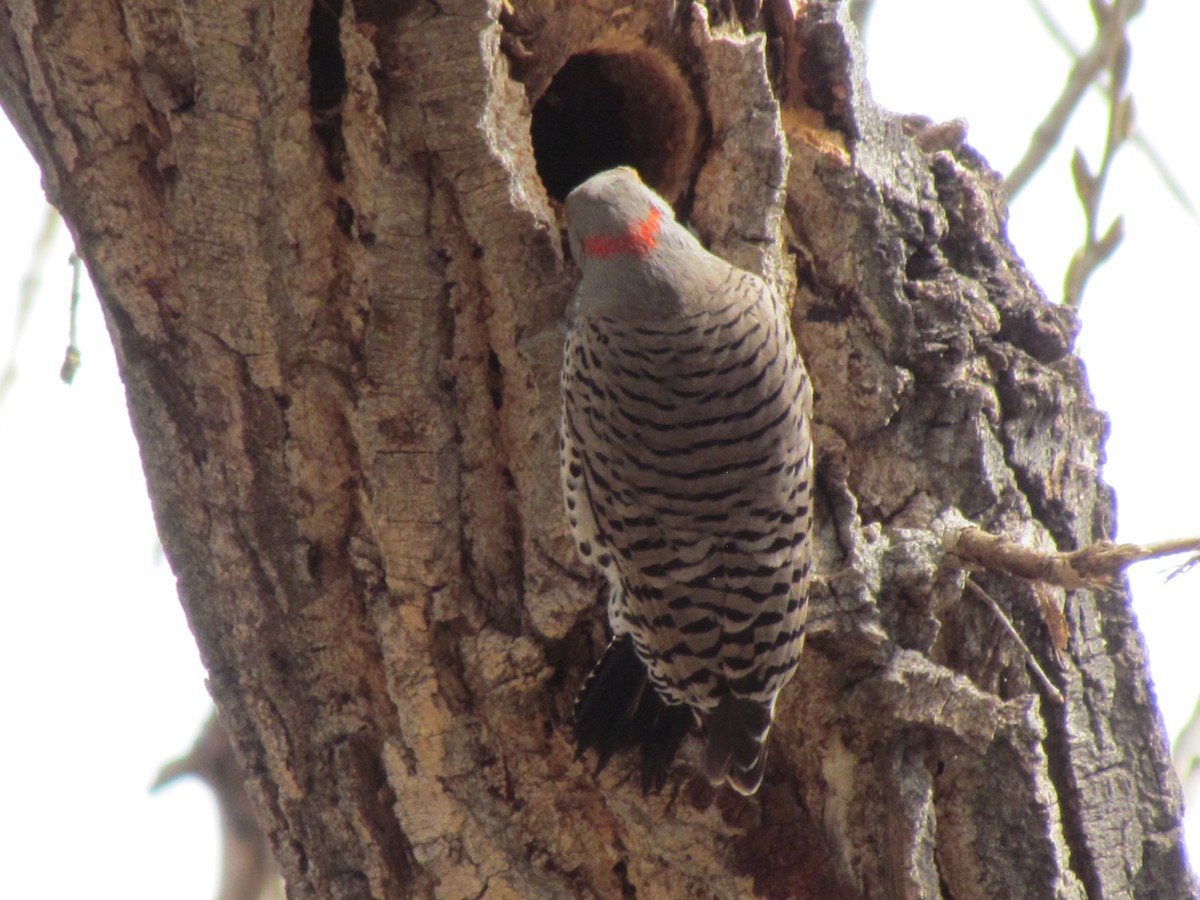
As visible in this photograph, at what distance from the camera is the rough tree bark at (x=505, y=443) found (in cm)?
218

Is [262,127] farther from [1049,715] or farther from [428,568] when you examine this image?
[1049,715]

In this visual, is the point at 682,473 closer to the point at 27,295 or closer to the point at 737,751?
the point at 737,751

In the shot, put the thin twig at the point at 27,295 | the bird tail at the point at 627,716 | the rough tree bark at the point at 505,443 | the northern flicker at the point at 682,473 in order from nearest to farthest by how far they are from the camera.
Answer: the rough tree bark at the point at 505,443 → the bird tail at the point at 627,716 → the northern flicker at the point at 682,473 → the thin twig at the point at 27,295

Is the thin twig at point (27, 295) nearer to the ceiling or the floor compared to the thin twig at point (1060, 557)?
nearer to the ceiling

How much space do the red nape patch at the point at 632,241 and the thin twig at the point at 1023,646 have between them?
1.01 metres

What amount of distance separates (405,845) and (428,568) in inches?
21.7

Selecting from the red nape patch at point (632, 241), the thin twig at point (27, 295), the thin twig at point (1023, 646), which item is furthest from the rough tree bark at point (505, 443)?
the thin twig at point (27, 295)

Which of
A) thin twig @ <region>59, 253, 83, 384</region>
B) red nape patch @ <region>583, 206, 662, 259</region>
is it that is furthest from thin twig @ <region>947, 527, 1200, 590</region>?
thin twig @ <region>59, 253, 83, 384</region>

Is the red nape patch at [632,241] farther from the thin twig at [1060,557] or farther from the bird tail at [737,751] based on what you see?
the bird tail at [737,751]

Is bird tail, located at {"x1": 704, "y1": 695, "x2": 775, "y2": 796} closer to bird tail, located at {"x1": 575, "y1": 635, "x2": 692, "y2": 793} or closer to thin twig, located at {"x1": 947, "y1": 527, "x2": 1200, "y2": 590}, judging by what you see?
bird tail, located at {"x1": 575, "y1": 635, "x2": 692, "y2": 793}

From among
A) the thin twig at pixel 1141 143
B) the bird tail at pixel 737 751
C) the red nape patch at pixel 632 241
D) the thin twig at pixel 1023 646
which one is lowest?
the bird tail at pixel 737 751

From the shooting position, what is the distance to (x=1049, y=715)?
9.14 ft

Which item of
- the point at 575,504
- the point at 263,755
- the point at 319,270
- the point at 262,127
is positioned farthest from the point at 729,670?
the point at 262,127

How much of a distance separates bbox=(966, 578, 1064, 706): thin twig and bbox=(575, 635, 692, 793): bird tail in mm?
686
